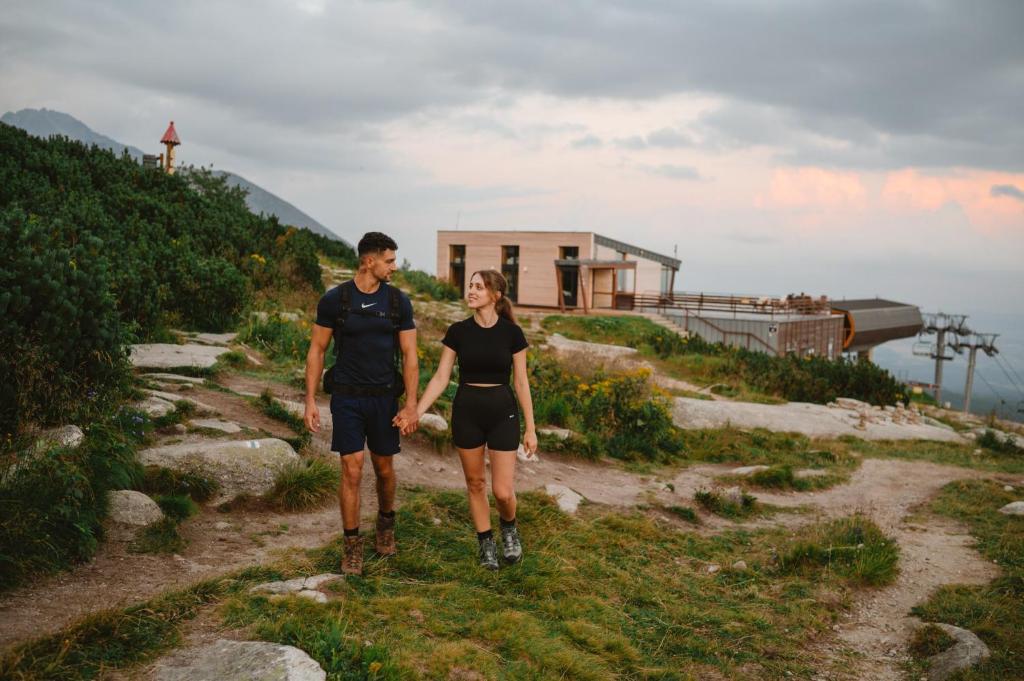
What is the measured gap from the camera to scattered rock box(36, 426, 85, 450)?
5629 mm

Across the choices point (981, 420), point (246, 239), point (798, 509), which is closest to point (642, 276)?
point (981, 420)

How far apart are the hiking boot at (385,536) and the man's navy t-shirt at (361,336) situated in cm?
112

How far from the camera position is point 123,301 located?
1079 cm

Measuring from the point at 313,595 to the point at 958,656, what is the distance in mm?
4432

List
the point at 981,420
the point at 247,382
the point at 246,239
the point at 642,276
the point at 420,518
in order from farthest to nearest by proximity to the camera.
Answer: the point at 642,276, the point at 981,420, the point at 246,239, the point at 247,382, the point at 420,518

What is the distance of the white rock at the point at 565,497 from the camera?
7693 mm

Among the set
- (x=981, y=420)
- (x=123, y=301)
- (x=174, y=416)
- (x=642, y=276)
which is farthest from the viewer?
(x=642, y=276)

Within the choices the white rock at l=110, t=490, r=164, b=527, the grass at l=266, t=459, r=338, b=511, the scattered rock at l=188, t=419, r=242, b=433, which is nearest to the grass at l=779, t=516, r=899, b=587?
the grass at l=266, t=459, r=338, b=511

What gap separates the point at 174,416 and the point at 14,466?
2.02m

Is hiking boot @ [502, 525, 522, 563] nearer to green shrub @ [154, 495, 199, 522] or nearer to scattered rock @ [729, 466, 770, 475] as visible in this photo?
green shrub @ [154, 495, 199, 522]

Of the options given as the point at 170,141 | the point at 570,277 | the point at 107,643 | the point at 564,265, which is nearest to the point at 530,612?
the point at 107,643

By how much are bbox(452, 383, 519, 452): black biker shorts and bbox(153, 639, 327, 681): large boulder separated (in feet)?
6.51

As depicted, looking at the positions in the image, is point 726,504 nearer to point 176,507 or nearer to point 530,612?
point 530,612

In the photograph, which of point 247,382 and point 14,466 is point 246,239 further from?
point 14,466
